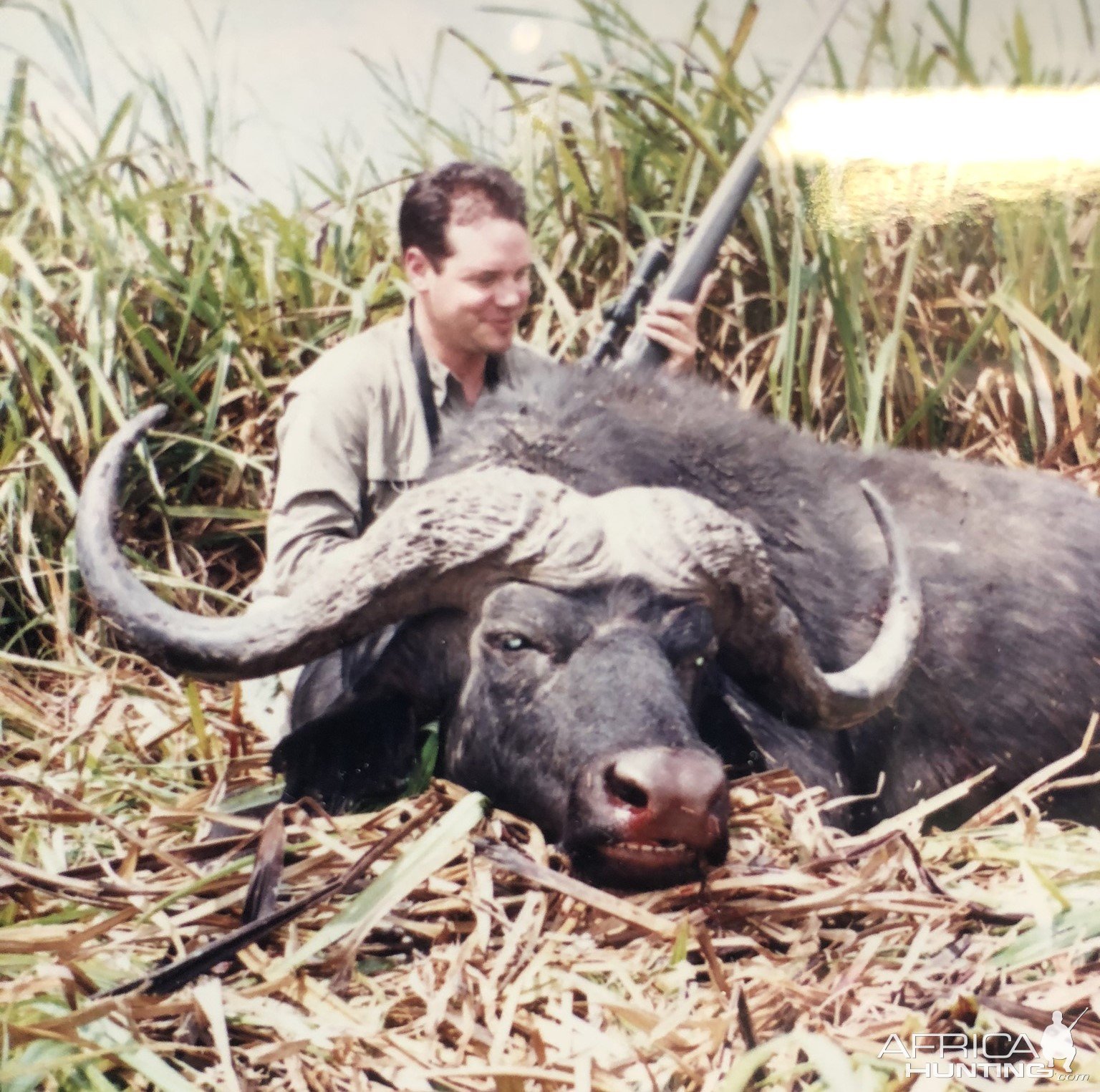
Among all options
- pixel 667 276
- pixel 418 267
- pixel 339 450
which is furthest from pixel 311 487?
pixel 667 276

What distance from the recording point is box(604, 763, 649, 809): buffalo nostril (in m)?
1.00

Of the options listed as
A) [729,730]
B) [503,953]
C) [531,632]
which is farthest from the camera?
[729,730]

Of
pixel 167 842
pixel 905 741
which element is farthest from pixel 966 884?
pixel 167 842

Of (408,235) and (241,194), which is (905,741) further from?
(241,194)

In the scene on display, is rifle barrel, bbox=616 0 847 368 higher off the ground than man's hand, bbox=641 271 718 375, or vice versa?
rifle barrel, bbox=616 0 847 368

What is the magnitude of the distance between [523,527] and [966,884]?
1.88ft

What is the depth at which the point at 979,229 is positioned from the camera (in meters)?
1.24

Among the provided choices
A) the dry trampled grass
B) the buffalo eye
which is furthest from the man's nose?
the dry trampled grass

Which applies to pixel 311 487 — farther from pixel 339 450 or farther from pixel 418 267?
pixel 418 267

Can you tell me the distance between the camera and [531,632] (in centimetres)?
122

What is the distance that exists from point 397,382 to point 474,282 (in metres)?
0.16

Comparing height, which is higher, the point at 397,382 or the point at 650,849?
the point at 397,382

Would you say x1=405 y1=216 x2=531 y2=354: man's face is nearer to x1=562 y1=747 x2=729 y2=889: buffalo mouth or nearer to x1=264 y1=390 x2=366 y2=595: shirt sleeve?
x1=264 y1=390 x2=366 y2=595: shirt sleeve

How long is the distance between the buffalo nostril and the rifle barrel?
711 millimetres
